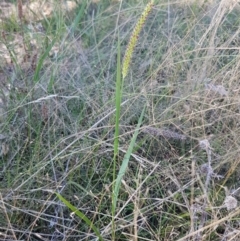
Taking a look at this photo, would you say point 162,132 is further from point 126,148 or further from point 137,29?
point 137,29

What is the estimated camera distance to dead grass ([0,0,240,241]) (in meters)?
1.14

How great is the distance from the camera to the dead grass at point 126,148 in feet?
3.73

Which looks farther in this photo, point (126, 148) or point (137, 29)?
point (126, 148)

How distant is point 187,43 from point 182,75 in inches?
6.1

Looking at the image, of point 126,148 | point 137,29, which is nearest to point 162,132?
point 126,148

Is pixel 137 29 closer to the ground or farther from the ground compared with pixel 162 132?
farther from the ground

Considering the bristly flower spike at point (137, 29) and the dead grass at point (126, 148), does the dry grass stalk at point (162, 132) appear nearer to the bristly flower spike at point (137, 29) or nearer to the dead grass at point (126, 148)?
the dead grass at point (126, 148)

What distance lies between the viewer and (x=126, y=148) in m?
1.28

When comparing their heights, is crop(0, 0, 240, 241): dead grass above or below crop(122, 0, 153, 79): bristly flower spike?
below

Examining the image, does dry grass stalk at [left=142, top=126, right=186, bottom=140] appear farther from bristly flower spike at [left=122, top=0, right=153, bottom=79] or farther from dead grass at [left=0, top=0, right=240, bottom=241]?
bristly flower spike at [left=122, top=0, right=153, bottom=79]

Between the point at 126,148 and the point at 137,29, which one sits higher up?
the point at 137,29

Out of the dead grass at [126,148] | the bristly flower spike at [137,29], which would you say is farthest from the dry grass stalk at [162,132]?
the bristly flower spike at [137,29]

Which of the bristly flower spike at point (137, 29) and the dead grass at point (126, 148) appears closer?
the bristly flower spike at point (137, 29)

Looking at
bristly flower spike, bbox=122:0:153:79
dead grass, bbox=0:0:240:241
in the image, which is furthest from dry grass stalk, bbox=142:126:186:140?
bristly flower spike, bbox=122:0:153:79
